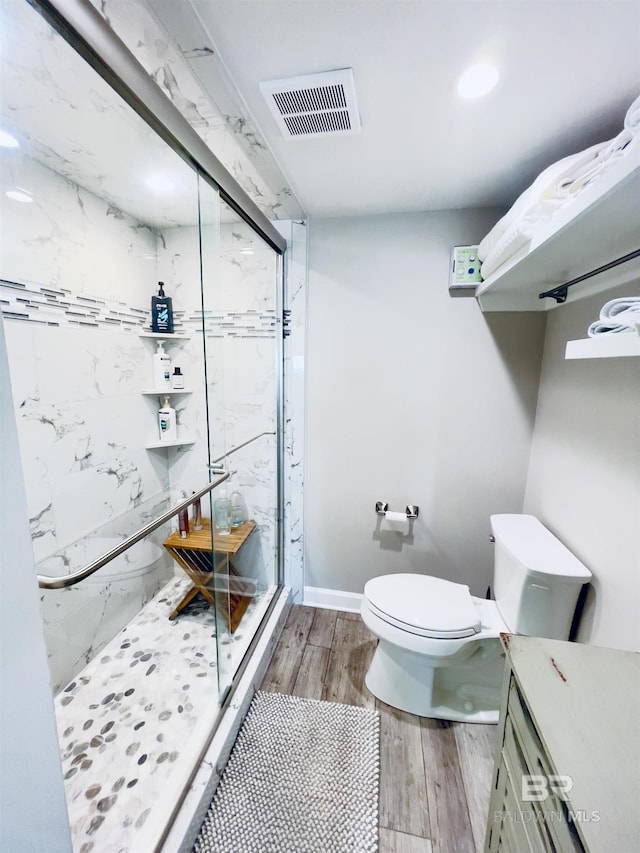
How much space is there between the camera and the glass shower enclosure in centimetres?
104

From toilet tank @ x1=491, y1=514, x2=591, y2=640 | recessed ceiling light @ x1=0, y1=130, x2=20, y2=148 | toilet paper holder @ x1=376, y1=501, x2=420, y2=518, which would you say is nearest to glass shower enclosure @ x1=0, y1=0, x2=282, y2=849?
recessed ceiling light @ x1=0, y1=130, x2=20, y2=148

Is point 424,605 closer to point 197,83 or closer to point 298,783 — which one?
point 298,783

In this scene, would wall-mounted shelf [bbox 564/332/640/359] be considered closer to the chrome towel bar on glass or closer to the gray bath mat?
the chrome towel bar on glass

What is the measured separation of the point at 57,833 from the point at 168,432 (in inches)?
59.9

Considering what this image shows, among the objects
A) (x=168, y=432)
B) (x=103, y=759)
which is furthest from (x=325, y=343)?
(x=103, y=759)

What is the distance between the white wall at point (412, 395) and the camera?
158cm

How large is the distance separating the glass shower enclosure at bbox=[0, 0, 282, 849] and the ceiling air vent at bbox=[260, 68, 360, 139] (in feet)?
1.06

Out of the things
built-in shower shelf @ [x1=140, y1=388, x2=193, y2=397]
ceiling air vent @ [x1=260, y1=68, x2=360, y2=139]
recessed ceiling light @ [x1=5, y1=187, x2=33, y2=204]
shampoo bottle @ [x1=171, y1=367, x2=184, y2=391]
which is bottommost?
built-in shower shelf @ [x1=140, y1=388, x2=193, y2=397]

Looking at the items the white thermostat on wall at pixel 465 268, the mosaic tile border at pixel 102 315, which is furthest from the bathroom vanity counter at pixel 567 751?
the mosaic tile border at pixel 102 315

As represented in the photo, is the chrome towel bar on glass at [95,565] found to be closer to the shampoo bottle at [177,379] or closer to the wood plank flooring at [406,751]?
the shampoo bottle at [177,379]

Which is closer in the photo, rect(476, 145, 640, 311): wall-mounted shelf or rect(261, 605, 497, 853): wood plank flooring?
rect(476, 145, 640, 311): wall-mounted shelf

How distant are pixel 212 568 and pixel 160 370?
3.58ft

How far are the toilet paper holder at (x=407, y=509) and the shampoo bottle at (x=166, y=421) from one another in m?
1.22

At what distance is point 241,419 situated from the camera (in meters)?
1.80
